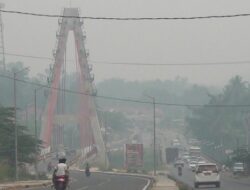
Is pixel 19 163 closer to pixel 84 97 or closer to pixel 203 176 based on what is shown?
pixel 203 176

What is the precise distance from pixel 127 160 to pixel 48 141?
2289cm

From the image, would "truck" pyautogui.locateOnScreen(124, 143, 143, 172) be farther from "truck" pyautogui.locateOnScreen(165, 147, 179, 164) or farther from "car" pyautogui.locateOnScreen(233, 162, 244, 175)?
"truck" pyautogui.locateOnScreen(165, 147, 179, 164)

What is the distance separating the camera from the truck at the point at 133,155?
342 feet

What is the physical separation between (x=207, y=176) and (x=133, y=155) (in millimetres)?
47698

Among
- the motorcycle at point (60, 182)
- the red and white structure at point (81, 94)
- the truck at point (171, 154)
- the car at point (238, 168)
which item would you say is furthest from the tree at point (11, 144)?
the truck at point (171, 154)

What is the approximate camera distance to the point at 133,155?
105 meters

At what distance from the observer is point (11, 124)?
82.7 meters

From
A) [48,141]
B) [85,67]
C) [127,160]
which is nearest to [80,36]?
[85,67]

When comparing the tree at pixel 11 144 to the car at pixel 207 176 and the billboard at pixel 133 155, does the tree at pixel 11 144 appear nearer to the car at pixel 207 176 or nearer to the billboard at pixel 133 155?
the billboard at pixel 133 155

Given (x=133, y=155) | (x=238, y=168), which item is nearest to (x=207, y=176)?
(x=238, y=168)

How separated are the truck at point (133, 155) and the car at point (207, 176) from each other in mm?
45888

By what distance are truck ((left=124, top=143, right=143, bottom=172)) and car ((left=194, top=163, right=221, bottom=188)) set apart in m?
45.9

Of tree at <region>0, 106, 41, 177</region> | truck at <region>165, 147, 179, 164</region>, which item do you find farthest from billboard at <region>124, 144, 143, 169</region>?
truck at <region>165, 147, 179, 164</region>

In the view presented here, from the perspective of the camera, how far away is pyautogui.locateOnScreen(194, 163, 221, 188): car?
57.6 meters
